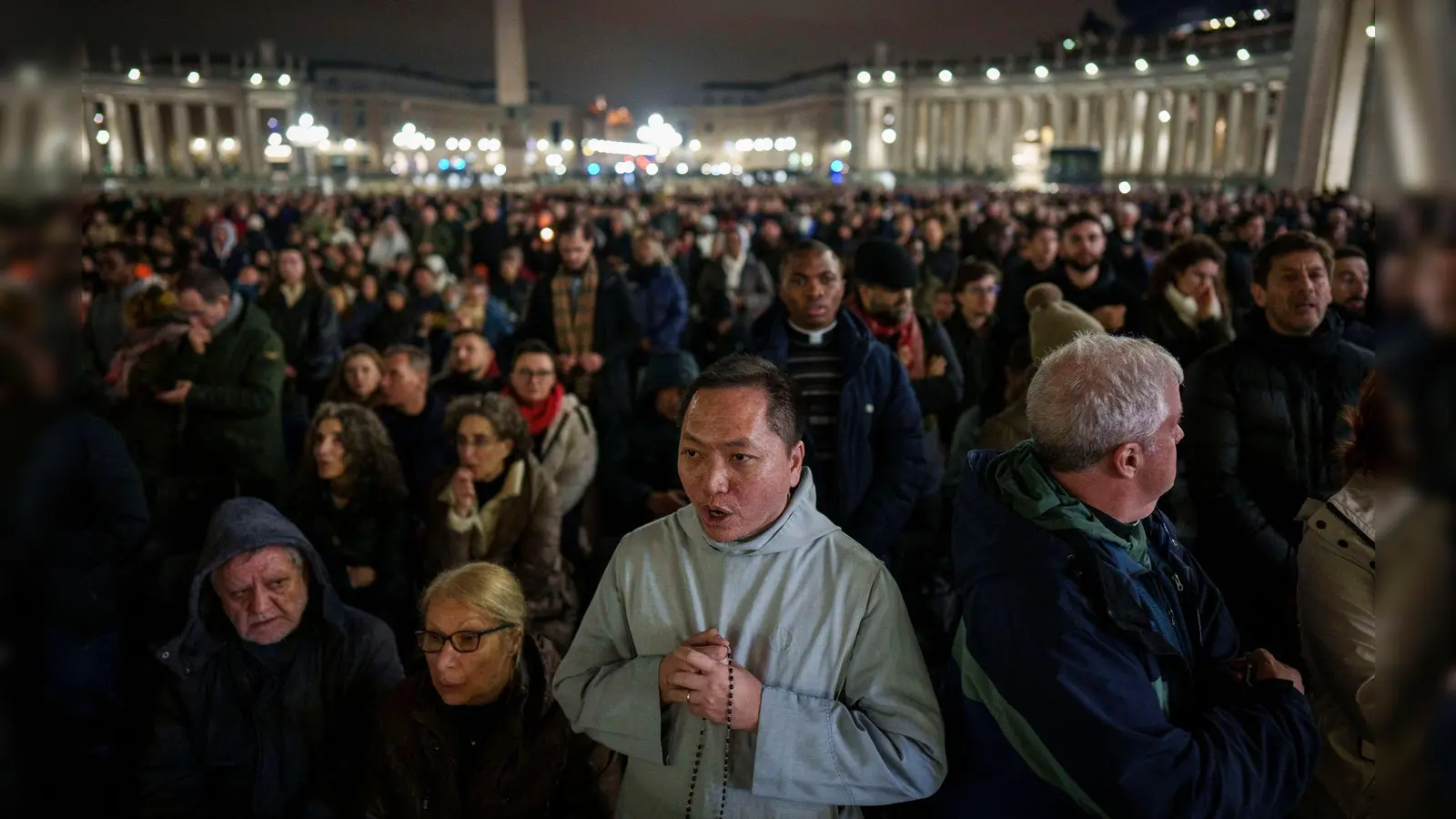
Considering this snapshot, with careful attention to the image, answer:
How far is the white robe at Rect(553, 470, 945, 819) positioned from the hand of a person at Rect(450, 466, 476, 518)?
215cm

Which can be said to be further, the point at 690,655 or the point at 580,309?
the point at 580,309

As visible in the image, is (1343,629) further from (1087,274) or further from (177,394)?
(177,394)

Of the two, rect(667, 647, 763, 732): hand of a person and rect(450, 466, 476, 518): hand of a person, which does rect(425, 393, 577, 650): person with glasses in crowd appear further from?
rect(667, 647, 763, 732): hand of a person

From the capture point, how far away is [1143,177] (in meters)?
62.3

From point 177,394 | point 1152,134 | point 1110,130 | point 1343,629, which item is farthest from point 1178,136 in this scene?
point 1343,629

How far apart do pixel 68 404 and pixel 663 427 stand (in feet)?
14.6

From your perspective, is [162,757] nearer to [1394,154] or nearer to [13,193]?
[13,193]

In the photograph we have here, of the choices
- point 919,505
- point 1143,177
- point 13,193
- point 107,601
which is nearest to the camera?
point 13,193

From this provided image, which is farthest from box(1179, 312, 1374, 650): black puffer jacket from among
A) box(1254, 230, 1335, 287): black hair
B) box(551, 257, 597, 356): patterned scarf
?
box(551, 257, 597, 356): patterned scarf

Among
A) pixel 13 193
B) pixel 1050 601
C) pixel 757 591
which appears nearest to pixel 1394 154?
pixel 13 193

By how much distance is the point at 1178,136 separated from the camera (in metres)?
65.8

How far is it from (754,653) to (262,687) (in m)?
1.78

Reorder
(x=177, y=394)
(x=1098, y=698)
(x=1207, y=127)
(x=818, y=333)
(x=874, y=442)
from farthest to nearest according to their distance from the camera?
(x=1207, y=127), (x=177, y=394), (x=818, y=333), (x=874, y=442), (x=1098, y=698)

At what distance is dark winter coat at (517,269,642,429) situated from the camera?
6.67 metres
